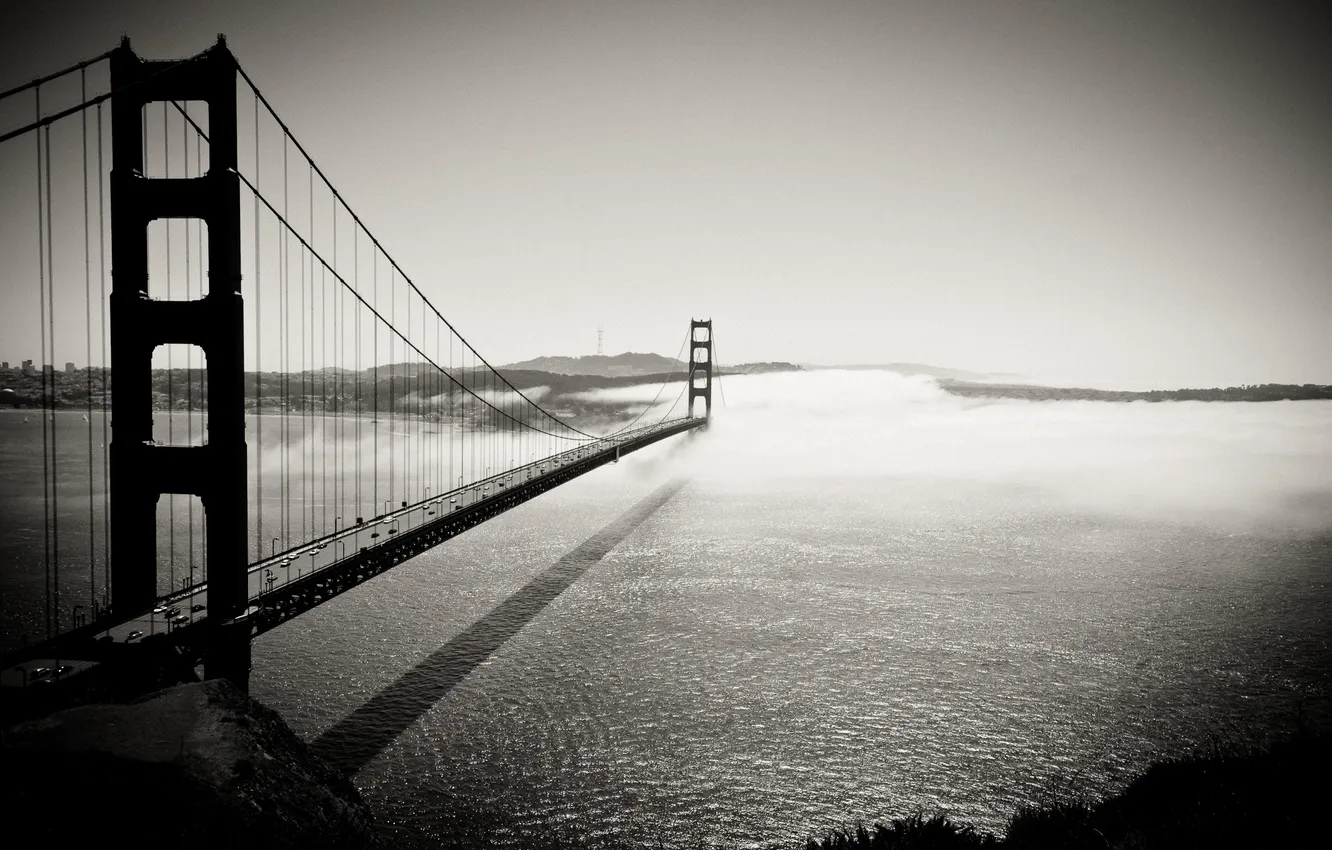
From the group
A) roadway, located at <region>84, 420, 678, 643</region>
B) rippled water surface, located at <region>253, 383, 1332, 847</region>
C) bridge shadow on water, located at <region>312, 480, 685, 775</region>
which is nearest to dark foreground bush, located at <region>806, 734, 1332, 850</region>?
rippled water surface, located at <region>253, 383, 1332, 847</region>

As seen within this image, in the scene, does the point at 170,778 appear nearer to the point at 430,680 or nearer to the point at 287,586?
the point at 287,586

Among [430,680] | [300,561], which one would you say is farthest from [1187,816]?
[430,680]

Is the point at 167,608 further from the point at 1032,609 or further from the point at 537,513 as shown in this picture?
the point at 537,513

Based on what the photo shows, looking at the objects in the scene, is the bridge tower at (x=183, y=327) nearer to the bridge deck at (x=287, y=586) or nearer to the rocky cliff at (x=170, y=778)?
the bridge deck at (x=287, y=586)

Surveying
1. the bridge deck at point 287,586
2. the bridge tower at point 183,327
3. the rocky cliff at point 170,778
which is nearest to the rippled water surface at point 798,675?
the rocky cliff at point 170,778

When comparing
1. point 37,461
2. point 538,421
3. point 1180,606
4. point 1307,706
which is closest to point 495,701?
point 1307,706

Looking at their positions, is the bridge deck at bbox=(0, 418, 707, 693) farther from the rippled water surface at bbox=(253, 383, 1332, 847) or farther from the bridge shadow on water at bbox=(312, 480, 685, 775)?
the rippled water surface at bbox=(253, 383, 1332, 847)
